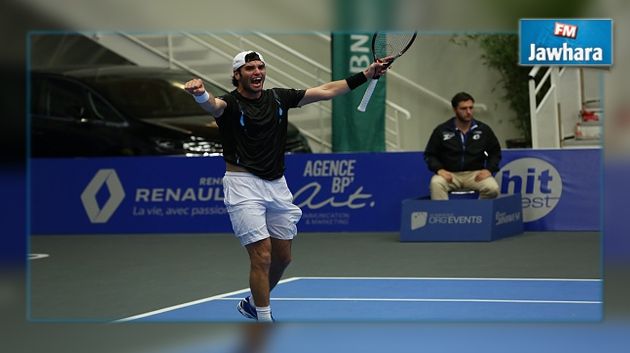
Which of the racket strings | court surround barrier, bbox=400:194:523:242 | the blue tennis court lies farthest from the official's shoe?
court surround barrier, bbox=400:194:523:242

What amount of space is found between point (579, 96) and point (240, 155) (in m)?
8.84

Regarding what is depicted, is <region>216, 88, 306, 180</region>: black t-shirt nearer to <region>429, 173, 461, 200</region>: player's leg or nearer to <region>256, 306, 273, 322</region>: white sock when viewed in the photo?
<region>256, 306, 273, 322</region>: white sock

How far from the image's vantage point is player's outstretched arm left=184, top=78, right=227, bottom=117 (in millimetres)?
7715

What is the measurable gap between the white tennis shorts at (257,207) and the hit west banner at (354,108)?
5.89 metres

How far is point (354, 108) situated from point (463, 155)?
1.45 m

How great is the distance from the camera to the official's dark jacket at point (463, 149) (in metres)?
13.7

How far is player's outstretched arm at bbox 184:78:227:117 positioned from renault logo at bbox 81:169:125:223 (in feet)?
23.7

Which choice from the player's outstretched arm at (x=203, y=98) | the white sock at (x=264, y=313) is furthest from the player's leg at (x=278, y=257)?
the player's outstretched arm at (x=203, y=98)

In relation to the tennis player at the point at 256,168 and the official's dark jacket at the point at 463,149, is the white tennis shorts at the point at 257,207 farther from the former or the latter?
the official's dark jacket at the point at 463,149

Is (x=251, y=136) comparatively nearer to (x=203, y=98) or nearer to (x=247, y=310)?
(x=203, y=98)

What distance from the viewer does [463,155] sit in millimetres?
13797

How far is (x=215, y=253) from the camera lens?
13266 mm

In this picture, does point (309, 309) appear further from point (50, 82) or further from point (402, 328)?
point (50, 82)

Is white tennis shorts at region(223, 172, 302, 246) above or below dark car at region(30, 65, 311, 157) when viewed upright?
below
